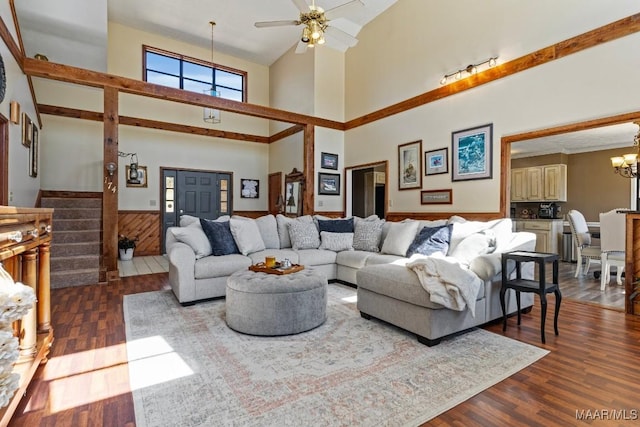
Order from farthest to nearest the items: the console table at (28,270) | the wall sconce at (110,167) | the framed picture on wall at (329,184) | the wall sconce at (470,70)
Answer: the framed picture on wall at (329,184) → the wall sconce at (110,167) → the wall sconce at (470,70) → the console table at (28,270)

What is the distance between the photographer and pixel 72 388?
1.92 m

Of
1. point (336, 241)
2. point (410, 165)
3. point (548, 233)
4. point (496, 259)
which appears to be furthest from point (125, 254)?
point (548, 233)

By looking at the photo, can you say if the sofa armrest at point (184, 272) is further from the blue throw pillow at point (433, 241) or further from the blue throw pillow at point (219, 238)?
the blue throw pillow at point (433, 241)

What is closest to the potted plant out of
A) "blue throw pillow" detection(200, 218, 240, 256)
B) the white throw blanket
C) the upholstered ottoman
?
"blue throw pillow" detection(200, 218, 240, 256)

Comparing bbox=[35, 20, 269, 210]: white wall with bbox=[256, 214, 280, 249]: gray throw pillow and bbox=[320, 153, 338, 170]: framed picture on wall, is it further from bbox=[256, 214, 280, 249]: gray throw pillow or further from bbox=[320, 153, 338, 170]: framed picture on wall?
bbox=[256, 214, 280, 249]: gray throw pillow

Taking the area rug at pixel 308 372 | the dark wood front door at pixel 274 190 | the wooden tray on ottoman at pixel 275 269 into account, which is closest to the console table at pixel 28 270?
the area rug at pixel 308 372

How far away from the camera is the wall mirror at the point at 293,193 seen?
7332mm

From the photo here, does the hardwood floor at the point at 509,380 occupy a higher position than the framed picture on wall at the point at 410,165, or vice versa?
the framed picture on wall at the point at 410,165

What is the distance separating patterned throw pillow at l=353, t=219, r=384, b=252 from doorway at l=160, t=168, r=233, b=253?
4.54 meters

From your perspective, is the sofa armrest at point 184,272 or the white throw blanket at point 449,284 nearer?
the white throw blanket at point 449,284

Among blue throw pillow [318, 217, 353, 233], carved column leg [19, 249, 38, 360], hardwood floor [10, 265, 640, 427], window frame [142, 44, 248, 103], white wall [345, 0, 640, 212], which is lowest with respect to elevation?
hardwood floor [10, 265, 640, 427]

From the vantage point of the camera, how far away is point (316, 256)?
4.55 m

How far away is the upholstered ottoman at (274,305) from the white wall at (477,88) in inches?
126

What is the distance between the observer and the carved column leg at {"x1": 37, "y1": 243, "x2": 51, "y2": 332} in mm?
2232
